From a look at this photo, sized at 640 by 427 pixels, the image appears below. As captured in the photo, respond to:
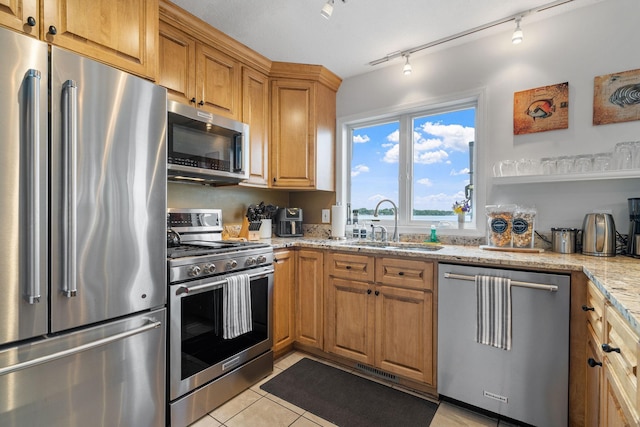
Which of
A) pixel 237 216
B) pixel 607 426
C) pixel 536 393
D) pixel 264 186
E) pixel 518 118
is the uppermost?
pixel 518 118

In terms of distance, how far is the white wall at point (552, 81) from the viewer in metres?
1.89

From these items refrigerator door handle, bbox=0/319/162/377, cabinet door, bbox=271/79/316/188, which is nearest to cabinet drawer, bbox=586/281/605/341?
refrigerator door handle, bbox=0/319/162/377

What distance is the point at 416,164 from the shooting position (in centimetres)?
277

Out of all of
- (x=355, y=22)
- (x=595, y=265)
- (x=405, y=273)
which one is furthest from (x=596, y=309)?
(x=355, y=22)

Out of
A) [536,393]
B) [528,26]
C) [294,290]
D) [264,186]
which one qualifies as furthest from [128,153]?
[528,26]

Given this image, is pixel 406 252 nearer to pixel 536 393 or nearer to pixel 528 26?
pixel 536 393

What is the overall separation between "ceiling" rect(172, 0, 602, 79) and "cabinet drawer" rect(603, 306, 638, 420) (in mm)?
1910

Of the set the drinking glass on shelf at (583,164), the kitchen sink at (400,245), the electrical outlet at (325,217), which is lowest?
the kitchen sink at (400,245)

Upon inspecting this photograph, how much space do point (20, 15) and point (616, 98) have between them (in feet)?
10.2

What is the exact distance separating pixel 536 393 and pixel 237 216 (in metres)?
2.44

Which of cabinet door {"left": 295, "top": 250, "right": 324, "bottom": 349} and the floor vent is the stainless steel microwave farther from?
the floor vent

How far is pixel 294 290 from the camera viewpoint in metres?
2.50

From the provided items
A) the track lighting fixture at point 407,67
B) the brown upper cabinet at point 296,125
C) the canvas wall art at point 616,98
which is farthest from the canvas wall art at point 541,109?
the brown upper cabinet at point 296,125

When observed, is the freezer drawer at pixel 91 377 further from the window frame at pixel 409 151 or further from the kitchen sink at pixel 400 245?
the window frame at pixel 409 151
